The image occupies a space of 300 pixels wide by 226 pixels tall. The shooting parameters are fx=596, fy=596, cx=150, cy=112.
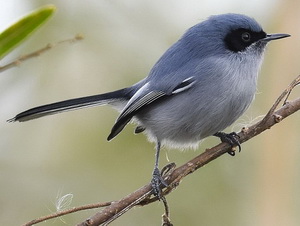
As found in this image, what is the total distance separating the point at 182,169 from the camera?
60.8 inches

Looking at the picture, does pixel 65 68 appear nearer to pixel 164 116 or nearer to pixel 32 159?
pixel 32 159

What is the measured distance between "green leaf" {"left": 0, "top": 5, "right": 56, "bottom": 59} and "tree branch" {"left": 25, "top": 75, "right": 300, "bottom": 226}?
0.40m

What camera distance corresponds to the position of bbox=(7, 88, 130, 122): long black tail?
76.8 inches

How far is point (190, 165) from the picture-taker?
1532mm

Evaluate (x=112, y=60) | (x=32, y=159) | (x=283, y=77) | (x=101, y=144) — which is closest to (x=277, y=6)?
(x=283, y=77)

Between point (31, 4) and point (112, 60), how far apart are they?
2.19 feet

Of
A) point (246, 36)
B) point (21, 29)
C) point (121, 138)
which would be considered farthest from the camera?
point (121, 138)

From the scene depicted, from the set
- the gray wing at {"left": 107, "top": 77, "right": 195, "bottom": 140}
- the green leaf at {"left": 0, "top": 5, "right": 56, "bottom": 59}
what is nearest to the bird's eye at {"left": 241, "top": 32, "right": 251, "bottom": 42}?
the gray wing at {"left": 107, "top": 77, "right": 195, "bottom": 140}

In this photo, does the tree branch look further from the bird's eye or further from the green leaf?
the bird's eye

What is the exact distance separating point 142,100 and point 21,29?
0.97 metres

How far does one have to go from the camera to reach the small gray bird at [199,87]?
2213 millimetres

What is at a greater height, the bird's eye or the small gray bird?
the bird's eye

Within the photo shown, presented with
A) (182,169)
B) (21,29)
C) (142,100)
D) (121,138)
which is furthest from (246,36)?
(121,138)

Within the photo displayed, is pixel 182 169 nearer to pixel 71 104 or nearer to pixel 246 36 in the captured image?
pixel 71 104
